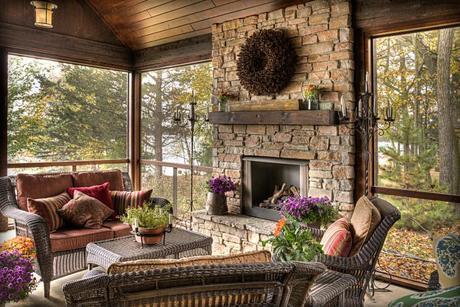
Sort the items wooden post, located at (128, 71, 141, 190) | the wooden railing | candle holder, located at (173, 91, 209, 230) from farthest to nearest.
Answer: wooden post, located at (128, 71, 141, 190) → the wooden railing → candle holder, located at (173, 91, 209, 230)

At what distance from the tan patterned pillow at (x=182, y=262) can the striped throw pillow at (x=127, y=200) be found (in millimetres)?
2868

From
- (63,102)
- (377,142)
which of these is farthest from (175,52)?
(377,142)

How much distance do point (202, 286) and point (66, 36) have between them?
17.5 ft

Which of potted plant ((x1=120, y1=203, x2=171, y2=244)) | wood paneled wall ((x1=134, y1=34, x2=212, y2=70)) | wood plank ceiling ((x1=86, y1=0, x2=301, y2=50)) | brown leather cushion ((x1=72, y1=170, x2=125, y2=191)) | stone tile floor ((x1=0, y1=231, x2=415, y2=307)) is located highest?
wood plank ceiling ((x1=86, y1=0, x2=301, y2=50))

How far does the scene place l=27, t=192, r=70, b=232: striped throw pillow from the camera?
376cm

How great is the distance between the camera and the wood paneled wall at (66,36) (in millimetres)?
5332

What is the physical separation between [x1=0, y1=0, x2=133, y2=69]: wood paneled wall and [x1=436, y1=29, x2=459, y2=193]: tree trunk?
4692 millimetres

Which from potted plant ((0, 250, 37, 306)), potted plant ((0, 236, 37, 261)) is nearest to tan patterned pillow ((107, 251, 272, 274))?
potted plant ((0, 250, 37, 306))

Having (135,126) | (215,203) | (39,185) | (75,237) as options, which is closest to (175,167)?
(135,126)

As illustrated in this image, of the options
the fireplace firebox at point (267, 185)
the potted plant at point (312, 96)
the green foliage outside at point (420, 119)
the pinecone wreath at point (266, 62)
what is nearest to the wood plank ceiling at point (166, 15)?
the pinecone wreath at point (266, 62)

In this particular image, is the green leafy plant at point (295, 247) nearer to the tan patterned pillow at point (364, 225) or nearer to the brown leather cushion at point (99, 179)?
the tan patterned pillow at point (364, 225)

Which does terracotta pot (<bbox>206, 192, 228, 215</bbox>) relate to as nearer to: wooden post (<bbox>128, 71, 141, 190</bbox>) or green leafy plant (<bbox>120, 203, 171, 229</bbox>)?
green leafy plant (<bbox>120, 203, 171, 229</bbox>)

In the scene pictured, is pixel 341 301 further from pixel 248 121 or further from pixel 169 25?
pixel 169 25

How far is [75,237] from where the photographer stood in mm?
3689
